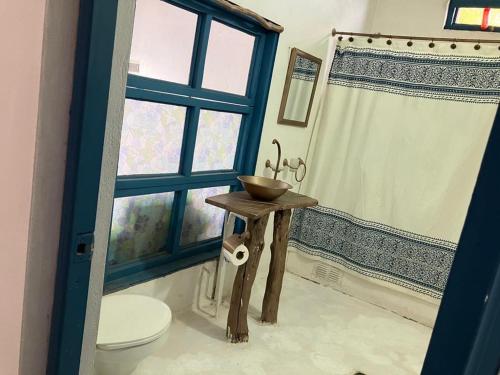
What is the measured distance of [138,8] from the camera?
1909 mm

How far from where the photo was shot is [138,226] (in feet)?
7.22

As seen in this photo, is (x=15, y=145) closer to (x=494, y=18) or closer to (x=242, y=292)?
(x=242, y=292)

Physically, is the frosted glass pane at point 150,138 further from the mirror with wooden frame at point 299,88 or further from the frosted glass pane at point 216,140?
the mirror with wooden frame at point 299,88

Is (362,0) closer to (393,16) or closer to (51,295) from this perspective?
(393,16)

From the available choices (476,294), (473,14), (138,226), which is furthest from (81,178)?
(473,14)

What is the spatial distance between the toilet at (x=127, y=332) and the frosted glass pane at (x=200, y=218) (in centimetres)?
72

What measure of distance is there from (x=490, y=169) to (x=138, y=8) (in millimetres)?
1874

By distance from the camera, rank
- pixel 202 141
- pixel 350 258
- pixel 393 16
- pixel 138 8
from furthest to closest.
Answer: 1. pixel 393 16
2. pixel 350 258
3. pixel 202 141
4. pixel 138 8

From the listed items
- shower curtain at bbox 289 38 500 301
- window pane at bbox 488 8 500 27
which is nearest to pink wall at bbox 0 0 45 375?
shower curtain at bbox 289 38 500 301

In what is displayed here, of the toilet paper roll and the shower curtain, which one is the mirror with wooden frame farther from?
the toilet paper roll

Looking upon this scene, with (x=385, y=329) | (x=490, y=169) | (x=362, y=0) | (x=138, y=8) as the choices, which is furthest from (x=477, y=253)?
(x=362, y=0)

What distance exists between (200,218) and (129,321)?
3.26 feet

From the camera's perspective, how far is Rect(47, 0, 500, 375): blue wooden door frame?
437 mm

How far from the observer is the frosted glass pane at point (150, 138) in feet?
6.50
